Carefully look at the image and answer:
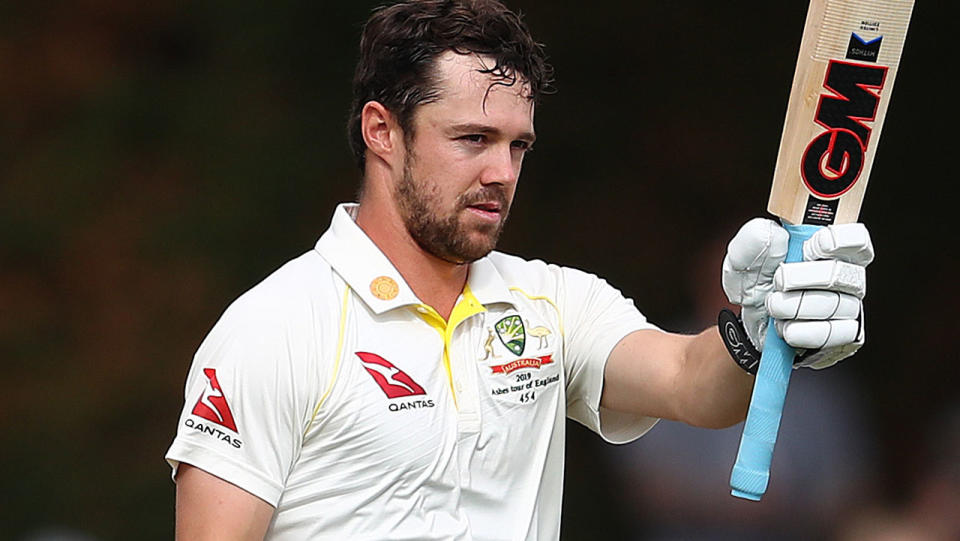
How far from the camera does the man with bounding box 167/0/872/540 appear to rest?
6.63ft

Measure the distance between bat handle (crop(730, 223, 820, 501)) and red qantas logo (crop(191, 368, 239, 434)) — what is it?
76 centimetres

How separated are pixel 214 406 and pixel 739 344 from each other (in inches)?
31.7

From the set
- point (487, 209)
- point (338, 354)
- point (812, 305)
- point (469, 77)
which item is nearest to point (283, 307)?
point (338, 354)

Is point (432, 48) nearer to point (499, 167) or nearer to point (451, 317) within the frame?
point (499, 167)

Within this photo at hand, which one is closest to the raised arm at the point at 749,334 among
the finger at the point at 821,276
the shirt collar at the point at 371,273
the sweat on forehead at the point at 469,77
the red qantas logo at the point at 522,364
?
the finger at the point at 821,276

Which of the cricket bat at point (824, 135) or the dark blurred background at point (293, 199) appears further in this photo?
the dark blurred background at point (293, 199)

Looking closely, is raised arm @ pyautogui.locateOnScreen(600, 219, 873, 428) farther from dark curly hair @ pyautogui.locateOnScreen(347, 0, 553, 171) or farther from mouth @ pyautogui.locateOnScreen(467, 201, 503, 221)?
dark curly hair @ pyautogui.locateOnScreen(347, 0, 553, 171)

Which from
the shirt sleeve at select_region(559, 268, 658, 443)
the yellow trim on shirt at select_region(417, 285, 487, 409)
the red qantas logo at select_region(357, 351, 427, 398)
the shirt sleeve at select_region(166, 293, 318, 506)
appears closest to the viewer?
the shirt sleeve at select_region(166, 293, 318, 506)

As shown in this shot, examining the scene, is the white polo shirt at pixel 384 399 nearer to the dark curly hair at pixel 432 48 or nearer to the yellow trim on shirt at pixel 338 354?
the yellow trim on shirt at pixel 338 354

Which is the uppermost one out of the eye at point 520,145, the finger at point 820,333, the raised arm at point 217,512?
the eye at point 520,145

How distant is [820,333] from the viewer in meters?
1.91

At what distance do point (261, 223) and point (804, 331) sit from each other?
278 cm

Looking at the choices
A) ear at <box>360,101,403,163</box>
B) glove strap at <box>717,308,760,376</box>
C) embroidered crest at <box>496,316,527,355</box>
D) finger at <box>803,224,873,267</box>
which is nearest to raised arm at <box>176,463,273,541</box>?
embroidered crest at <box>496,316,527,355</box>

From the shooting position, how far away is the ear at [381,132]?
227 centimetres
